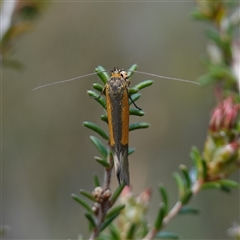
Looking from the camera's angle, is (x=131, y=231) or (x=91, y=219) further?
(x=131, y=231)

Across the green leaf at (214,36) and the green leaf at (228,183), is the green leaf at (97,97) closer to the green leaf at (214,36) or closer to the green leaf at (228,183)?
the green leaf at (228,183)

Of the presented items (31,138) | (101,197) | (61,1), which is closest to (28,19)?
(101,197)

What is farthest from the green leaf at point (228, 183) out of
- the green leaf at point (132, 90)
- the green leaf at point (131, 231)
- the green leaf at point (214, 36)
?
the green leaf at point (214, 36)

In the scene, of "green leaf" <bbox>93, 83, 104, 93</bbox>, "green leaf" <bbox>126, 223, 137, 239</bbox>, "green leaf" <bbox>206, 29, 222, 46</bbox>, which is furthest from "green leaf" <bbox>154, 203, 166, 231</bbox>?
"green leaf" <bbox>206, 29, 222, 46</bbox>

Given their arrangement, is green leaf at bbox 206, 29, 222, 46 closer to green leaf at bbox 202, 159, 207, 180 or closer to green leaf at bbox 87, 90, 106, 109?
green leaf at bbox 202, 159, 207, 180

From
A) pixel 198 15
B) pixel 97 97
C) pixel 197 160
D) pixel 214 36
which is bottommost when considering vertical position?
pixel 197 160

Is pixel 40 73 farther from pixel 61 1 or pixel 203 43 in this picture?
pixel 203 43

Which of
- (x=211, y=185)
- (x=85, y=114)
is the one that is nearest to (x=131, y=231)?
(x=211, y=185)

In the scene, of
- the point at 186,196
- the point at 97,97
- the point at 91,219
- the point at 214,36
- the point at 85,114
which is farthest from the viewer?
the point at 85,114

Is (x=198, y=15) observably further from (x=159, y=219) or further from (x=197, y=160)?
(x=159, y=219)
